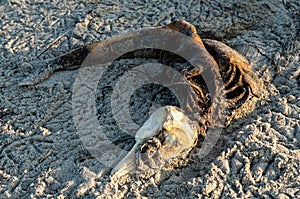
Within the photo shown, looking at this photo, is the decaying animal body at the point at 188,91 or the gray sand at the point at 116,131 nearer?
the gray sand at the point at 116,131

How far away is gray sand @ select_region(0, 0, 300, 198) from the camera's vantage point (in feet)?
8.65

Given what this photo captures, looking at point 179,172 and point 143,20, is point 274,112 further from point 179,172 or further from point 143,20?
point 143,20

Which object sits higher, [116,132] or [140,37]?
[140,37]

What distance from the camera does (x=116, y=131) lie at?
2990 mm

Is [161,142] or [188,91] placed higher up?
[188,91]

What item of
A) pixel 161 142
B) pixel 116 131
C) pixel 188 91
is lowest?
pixel 116 131

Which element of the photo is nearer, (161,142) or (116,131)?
(161,142)

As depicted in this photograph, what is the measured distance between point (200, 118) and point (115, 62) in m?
0.94

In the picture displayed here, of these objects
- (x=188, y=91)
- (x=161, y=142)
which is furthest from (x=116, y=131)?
(x=188, y=91)

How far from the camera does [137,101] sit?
125 inches

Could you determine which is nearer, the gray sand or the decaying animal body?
the gray sand

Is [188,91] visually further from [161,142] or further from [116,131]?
[116,131]

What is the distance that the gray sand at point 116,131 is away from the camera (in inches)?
104

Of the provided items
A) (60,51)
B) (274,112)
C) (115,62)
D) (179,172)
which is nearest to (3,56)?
(60,51)
